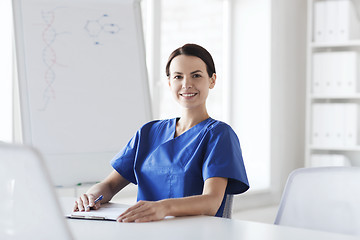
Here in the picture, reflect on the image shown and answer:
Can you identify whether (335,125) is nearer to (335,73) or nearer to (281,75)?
(335,73)

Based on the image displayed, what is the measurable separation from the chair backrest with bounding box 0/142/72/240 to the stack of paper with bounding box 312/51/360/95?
3.21 meters

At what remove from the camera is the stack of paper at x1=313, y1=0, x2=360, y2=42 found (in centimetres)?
370

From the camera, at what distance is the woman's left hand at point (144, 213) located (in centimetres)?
135

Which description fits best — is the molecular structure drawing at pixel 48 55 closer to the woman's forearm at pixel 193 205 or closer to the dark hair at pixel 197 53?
the dark hair at pixel 197 53

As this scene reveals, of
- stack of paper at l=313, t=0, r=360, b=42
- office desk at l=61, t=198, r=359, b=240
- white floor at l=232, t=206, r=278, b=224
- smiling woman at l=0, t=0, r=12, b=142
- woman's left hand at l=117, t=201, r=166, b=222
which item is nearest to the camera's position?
office desk at l=61, t=198, r=359, b=240

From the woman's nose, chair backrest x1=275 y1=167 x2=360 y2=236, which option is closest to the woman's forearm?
chair backrest x1=275 y1=167 x2=360 y2=236

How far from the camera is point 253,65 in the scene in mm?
3973

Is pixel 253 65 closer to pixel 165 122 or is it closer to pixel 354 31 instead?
pixel 354 31

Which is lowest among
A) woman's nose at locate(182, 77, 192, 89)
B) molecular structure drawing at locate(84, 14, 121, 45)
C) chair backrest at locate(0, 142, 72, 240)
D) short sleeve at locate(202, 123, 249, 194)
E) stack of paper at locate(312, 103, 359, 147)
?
stack of paper at locate(312, 103, 359, 147)

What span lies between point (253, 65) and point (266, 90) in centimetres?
21

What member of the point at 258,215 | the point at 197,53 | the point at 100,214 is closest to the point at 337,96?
the point at 258,215

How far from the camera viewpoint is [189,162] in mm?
1610

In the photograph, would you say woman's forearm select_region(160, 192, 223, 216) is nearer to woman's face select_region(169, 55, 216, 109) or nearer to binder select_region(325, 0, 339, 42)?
woman's face select_region(169, 55, 216, 109)

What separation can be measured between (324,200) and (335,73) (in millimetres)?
2364
